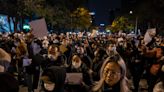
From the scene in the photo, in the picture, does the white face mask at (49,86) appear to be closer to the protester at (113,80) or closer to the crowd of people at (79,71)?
the crowd of people at (79,71)

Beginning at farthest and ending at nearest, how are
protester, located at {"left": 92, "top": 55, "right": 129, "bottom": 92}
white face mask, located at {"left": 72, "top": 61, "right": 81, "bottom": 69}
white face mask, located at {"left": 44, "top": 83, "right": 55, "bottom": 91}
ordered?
white face mask, located at {"left": 72, "top": 61, "right": 81, "bottom": 69}
white face mask, located at {"left": 44, "top": 83, "right": 55, "bottom": 91}
protester, located at {"left": 92, "top": 55, "right": 129, "bottom": 92}

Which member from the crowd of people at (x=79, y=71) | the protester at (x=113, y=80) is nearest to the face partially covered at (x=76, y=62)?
the crowd of people at (x=79, y=71)

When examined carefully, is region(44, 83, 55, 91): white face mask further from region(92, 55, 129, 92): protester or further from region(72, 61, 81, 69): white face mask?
region(72, 61, 81, 69): white face mask

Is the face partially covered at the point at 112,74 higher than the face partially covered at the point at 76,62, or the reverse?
the face partially covered at the point at 112,74

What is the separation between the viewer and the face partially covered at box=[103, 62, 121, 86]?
19.1 ft

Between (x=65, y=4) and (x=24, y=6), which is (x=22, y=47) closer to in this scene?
(x=24, y=6)

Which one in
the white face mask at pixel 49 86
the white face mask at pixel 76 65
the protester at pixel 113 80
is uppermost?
the protester at pixel 113 80

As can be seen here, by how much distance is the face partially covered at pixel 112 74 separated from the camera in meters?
5.82

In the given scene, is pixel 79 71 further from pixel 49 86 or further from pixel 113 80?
pixel 113 80

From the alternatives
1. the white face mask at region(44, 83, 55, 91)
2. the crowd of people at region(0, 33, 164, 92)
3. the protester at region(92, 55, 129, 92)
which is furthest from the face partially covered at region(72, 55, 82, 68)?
the protester at region(92, 55, 129, 92)

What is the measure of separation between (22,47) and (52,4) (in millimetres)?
47798

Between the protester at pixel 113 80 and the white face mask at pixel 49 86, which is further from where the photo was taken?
the white face mask at pixel 49 86

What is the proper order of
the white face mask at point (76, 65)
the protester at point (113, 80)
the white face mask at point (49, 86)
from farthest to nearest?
the white face mask at point (76, 65) → the white face mask at point (49, 86) → the protester at point (113, 80)

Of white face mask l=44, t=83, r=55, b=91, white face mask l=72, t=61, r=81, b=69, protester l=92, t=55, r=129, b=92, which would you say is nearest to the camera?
protester l=92, t=55, r=129, b=92
